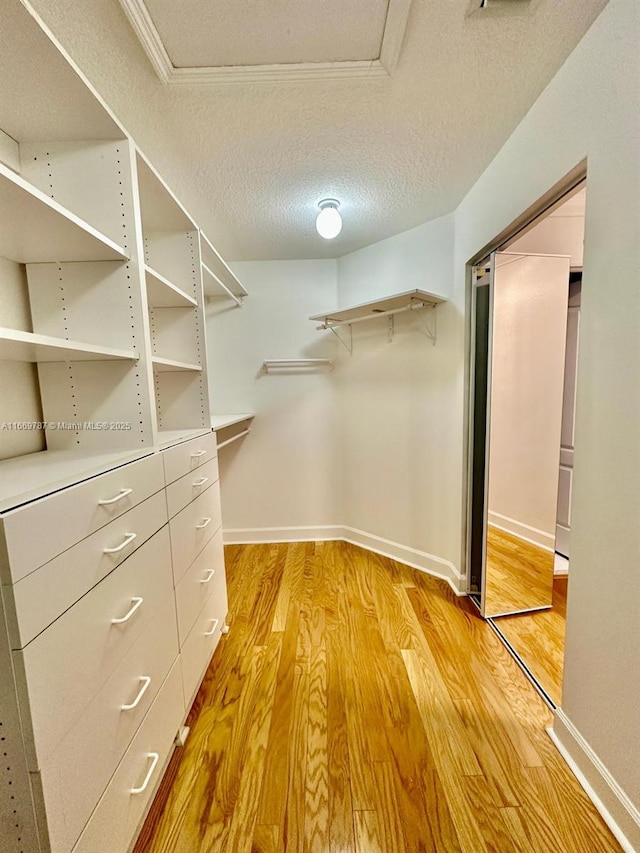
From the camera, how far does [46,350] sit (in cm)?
91

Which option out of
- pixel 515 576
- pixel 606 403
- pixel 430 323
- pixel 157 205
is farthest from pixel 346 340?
pixel 515 576

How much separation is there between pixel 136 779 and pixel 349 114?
231cm

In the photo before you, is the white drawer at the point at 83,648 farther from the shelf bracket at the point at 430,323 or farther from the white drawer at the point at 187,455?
the shelf bracket at the point at 430,323

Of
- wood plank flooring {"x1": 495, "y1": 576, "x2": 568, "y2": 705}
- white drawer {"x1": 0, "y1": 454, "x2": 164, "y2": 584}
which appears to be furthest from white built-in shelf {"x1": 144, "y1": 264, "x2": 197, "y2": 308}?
wood plank flooring {"x1": 495, "y1": 576, "x2": 568, "y2": 705}

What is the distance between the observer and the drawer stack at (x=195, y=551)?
1251mm

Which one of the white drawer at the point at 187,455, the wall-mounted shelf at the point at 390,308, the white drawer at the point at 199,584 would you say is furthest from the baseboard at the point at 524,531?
the white drawer at the point at 187,455

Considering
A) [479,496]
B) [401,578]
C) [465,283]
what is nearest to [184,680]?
[401,578]

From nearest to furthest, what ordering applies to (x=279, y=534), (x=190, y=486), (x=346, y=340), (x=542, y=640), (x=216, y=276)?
(x=190, y=486) → (x=542, y=640) → (x=216, y=276) → (x=346, y=340) → (x=279, y=534)

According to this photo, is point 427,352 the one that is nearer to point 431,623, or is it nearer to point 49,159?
point 431,623

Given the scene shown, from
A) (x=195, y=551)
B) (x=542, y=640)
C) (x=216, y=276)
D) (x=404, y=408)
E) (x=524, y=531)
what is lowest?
(x=542, y=640)

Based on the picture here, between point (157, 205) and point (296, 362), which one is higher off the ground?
point (157, 205)

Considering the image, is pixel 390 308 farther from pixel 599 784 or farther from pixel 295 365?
pixel 599 784

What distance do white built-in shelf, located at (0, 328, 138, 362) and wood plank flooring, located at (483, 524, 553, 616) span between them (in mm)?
2161

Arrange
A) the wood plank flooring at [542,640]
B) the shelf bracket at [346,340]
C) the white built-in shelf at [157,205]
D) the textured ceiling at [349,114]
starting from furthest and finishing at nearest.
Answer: the shelf bracket at [346,340], the wood plank flooring at [542,640], the white built-in shelf at [157,205], the textured ceiling at [349,114]
